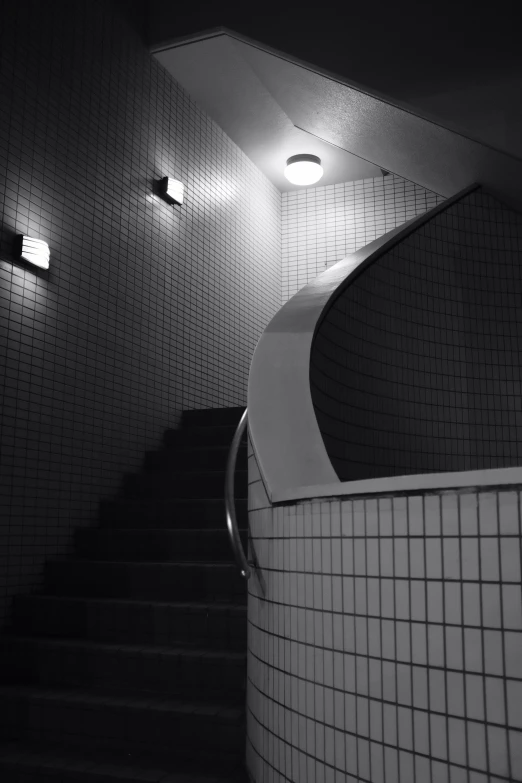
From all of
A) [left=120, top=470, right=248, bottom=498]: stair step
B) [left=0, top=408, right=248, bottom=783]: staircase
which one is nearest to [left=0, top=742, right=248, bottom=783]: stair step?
[left=0, top=408, right=248, bottom=783]: staircase

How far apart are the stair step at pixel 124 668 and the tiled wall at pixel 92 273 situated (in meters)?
0.45

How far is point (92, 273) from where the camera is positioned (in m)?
4.31

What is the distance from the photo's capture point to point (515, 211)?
14.2 feet

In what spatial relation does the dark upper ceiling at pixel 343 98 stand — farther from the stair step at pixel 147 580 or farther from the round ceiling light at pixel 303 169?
the stair step at pixel 147 580

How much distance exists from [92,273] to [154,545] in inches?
68.1

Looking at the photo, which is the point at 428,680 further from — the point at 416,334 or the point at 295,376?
the point at 416,334

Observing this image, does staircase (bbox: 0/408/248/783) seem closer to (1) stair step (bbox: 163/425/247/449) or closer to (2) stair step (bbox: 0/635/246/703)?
(2) stair step (bbox: 0/635/246/703)

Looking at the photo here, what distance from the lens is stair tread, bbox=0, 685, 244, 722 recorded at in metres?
2.55

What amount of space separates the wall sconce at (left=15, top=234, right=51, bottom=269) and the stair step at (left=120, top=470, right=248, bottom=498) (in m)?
1.44

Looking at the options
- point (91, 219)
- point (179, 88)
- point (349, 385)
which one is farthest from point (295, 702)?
point (179, 88)

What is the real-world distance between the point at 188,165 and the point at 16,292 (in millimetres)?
2507

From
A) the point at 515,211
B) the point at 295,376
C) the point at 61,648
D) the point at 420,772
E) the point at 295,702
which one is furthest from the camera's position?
the point at 515,211

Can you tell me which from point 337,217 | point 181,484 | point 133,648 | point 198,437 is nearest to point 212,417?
point 198,437

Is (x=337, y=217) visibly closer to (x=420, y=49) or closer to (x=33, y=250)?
(x=420, y=49)
